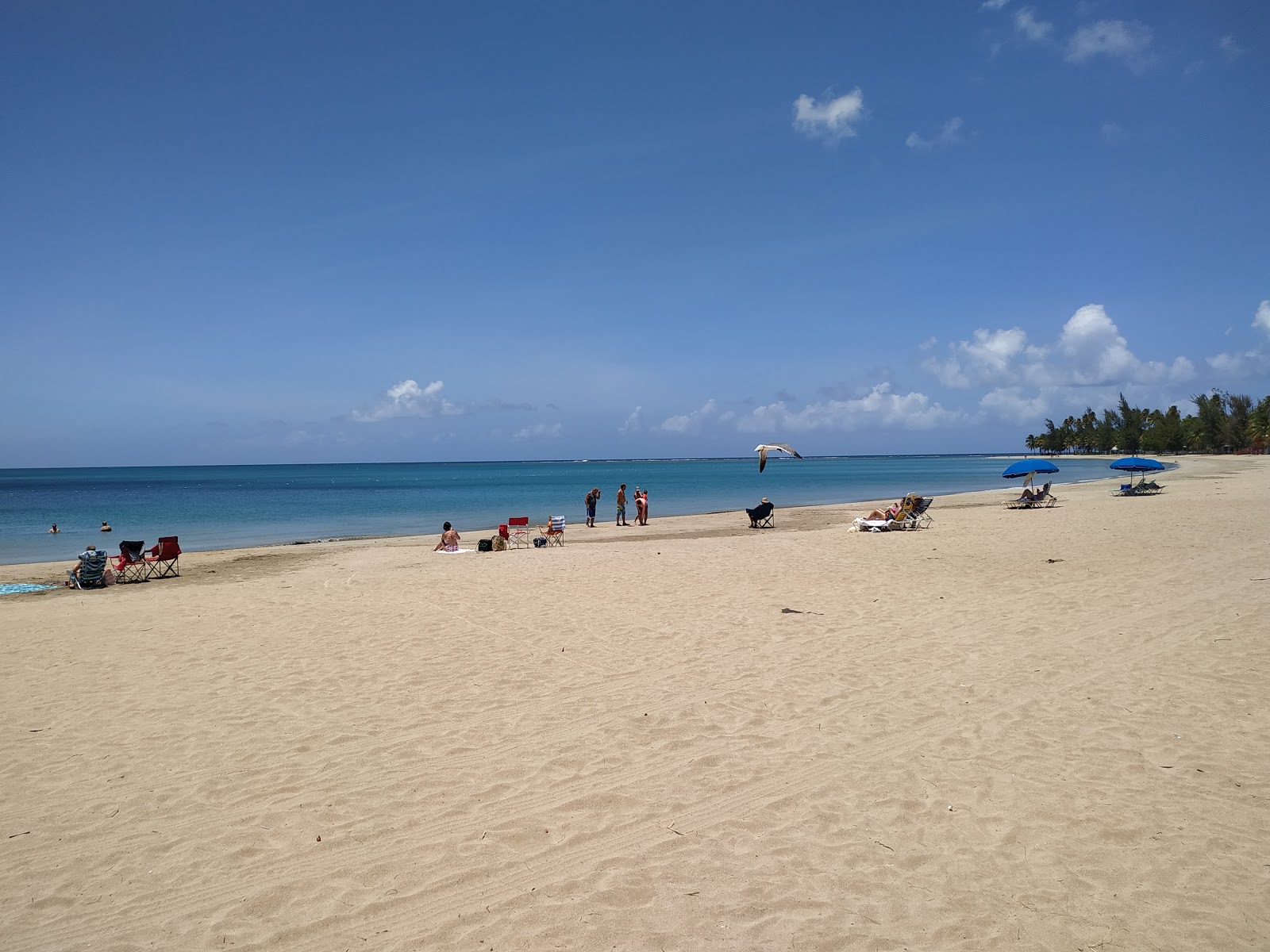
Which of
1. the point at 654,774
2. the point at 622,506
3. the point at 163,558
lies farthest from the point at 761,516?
the point at 654,774

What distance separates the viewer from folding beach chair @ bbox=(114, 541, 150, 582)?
52.3 feet

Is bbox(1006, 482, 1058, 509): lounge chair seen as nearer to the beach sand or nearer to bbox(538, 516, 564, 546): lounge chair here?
bbox(538, 516, 564, 546): lounge chair

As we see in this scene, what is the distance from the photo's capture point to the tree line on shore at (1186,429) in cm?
9294

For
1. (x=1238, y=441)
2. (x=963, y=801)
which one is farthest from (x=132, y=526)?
(x=1238, y=441)

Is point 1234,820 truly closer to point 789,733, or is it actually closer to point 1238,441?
point 789,733

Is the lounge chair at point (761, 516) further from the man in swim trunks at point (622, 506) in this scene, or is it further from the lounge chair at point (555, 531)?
the lounge chair at point (555, 531)

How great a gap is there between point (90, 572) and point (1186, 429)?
137203 millimetres

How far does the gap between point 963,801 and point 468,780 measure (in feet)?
10.8

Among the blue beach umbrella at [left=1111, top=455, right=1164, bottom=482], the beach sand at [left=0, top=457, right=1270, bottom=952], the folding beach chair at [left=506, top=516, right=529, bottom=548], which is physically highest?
the blue beach umbrella at [left=1111, top=455, right=1164, bottom=482]

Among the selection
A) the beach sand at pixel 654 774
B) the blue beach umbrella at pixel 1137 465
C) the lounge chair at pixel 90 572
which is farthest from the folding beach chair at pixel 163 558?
the blue beach umbrella at pixel 1137 465

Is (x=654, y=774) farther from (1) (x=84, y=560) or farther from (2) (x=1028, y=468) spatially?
(2) (x=1028, y=468)

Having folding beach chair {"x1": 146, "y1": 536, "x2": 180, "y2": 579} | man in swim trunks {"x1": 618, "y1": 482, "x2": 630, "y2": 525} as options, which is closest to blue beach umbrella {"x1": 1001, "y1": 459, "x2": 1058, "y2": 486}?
man in swim trunks {"x1": 618, "y1": 482, "x2": 630, "y2": 525}

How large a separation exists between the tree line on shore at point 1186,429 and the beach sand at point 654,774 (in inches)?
4162

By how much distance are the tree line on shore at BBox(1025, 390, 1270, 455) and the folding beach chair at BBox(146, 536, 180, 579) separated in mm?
109473
